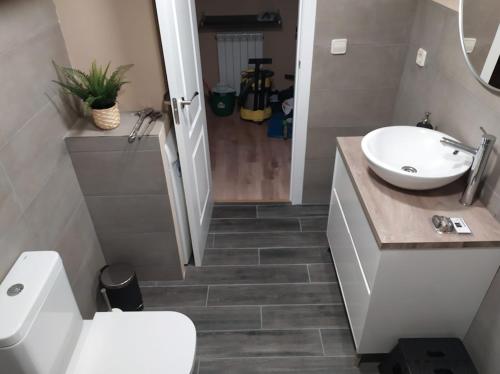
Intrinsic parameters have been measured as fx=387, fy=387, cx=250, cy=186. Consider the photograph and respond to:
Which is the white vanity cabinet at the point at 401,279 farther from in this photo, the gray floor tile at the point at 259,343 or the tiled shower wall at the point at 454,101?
the gray floor tile at the point at 259,343

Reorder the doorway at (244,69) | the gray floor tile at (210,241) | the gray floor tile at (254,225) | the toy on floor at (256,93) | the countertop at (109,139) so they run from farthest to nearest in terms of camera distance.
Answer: the toy on floor at (256,93)
the doorway at (244,69)
the gray floor tile at (254,225)
the gray floor tile at (210,241)
the countertop at (109,139)

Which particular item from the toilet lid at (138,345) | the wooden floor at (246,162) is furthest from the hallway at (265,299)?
the toilet lid at (138,345)

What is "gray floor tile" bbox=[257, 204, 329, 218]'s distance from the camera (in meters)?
2.77

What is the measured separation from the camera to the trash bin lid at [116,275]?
194 centimetres

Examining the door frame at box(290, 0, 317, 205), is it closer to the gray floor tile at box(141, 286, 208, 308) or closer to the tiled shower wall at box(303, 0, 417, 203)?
the tiled shower wall at box(303, 0, 417, 203)

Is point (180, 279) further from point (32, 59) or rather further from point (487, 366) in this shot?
point (487, 366)

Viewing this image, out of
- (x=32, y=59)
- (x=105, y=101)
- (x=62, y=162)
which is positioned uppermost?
(x=32, y=59)

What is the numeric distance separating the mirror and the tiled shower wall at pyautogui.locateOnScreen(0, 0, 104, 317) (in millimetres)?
1752

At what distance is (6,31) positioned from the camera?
1342 millimetres

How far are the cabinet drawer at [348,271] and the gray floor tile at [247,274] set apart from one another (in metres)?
0.26

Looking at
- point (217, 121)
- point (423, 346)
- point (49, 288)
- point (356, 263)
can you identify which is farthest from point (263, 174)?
point (49, 288)

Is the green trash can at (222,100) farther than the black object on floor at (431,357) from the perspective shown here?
Yes

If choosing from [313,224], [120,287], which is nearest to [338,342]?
[313,224]

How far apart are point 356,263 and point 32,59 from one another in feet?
5.20
